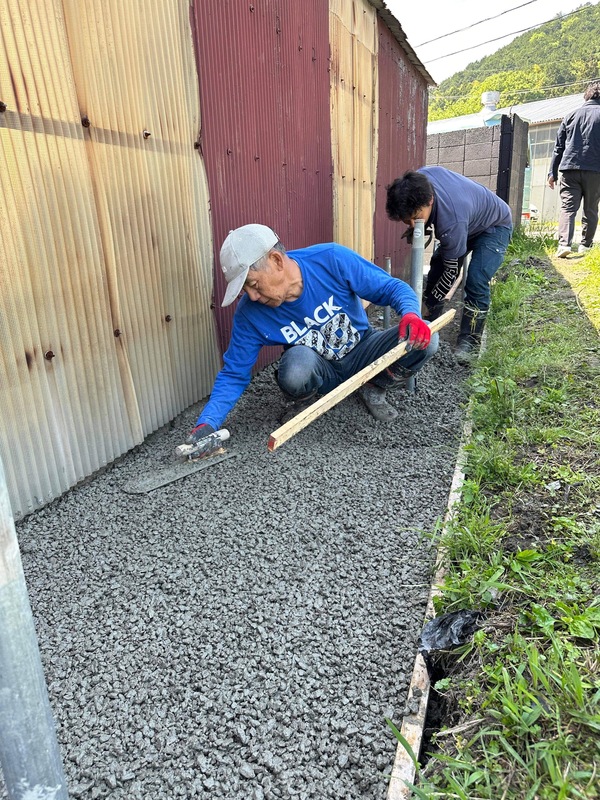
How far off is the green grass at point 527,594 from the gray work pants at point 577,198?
15.9 feet

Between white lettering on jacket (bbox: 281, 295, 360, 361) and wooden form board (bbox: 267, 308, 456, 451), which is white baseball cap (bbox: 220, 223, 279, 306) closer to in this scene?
white lettering on jacket (bbox: 281, 295, 360, 361)

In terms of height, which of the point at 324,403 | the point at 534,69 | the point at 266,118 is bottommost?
the point at 324,403

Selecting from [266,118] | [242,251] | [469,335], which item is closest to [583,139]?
[469,335]

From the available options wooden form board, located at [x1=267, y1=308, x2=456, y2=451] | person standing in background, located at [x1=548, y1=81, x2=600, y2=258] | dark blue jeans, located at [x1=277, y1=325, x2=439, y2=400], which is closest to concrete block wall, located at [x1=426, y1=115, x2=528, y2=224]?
person standing in background, located at [x1=548, y1=81, x2=600, y2=258]

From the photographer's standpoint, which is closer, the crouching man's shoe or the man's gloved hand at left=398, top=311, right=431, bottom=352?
the man's gloved hand at left=398, top=311, right=431, bottom=352

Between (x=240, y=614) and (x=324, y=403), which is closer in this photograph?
(x=240, y=614)

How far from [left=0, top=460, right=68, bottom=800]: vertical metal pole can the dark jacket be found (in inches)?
306

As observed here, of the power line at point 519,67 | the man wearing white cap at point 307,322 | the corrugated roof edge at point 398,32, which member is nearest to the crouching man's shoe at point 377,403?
the man wearing white cap at point 307,322

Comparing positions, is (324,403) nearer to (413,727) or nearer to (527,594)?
(527,594)

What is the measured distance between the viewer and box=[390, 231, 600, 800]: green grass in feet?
3.79

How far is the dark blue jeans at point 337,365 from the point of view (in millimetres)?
2865

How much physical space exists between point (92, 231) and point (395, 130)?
5.70m

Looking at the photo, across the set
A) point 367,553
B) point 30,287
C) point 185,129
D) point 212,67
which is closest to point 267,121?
point 212,67

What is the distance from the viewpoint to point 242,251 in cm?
248
